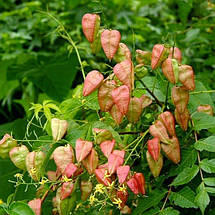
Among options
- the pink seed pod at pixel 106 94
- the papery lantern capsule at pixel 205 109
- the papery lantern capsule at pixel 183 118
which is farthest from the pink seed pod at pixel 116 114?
the papery lantern capsule at pixel 205 109

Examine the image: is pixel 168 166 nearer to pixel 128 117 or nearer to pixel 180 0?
pixel 128 117

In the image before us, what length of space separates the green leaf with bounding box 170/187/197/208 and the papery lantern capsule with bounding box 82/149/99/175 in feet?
0.51

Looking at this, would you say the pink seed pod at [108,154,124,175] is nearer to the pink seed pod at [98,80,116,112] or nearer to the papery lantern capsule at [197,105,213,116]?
the pink seed pod at [98,80,116,112]

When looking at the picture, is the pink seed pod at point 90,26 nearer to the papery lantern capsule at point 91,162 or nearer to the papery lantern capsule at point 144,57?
the papery lantern capsule at point 144,57

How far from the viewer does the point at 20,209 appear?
0.76 metres

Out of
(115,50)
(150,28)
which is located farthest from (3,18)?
(115,50)

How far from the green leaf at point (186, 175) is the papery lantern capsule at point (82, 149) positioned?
0.16m

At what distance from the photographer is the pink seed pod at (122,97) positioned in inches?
29.2

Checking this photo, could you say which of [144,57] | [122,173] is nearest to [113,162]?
[122,173]

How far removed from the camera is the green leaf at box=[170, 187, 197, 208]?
770 millimetres

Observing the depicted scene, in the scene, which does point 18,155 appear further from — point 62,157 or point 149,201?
point 149,201

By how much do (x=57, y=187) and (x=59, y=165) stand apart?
10cm

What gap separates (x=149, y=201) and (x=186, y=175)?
0.08m

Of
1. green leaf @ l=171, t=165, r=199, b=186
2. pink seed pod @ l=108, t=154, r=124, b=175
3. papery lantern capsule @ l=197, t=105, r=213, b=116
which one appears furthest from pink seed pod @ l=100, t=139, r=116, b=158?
papery lantern capsule @ l=197, t=105, r=213, b=116
